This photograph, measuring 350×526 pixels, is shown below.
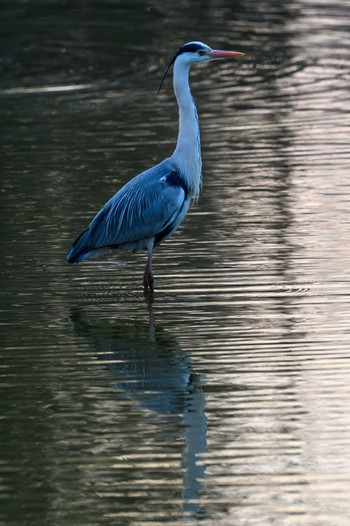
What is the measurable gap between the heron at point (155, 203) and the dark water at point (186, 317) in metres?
0.34

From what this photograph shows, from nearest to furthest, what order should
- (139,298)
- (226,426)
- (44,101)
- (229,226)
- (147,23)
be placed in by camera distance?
(226,426) < (139,298) < (229,226) < (44,101) < (147,23)

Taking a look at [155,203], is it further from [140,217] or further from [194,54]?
[194,54]

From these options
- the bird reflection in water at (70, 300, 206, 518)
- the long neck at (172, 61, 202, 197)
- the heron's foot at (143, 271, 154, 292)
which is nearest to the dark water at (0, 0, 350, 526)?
the bird reflection in water at (70, 300, 206, 518)

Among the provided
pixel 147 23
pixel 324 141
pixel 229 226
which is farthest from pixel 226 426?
pixel 147 23

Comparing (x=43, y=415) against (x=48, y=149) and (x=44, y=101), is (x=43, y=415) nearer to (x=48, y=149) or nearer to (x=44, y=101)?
(x=48, y=149)

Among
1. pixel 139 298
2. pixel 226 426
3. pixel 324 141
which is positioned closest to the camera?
pixel 226 426

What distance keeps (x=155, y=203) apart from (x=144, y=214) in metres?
0.13

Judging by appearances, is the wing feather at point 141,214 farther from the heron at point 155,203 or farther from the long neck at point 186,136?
the long neck at point 186,136

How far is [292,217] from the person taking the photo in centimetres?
1467

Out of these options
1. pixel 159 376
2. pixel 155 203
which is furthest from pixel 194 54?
pixel 159 376

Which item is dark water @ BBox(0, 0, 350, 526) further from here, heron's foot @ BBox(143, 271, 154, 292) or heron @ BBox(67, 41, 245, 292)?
heron @ BBox(67, 41, 245, 292)

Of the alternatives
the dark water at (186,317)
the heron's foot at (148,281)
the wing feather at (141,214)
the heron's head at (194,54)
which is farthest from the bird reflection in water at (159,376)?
the heron's head at (194,54)

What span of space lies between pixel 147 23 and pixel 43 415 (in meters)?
20.9

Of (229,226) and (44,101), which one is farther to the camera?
(44,101)
